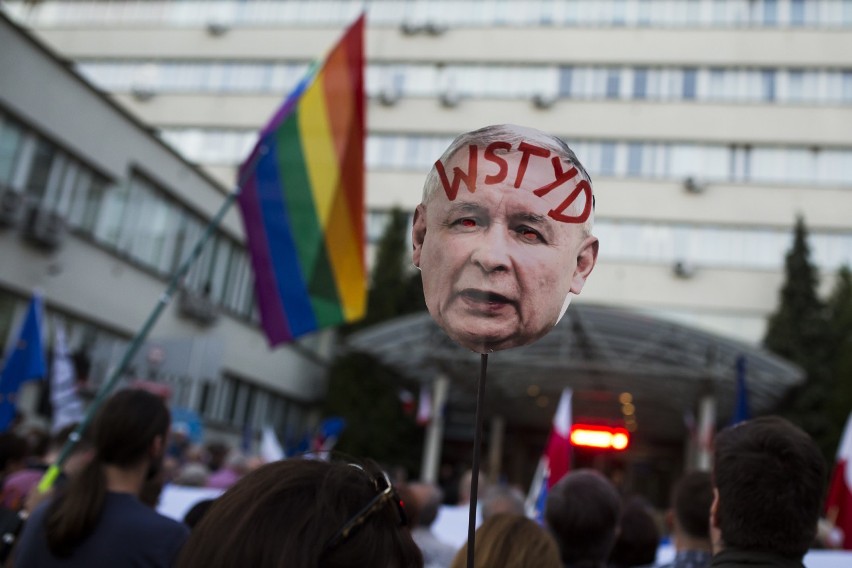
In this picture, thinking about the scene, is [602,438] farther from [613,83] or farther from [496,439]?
[613,83]

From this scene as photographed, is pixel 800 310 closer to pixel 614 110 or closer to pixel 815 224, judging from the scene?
pixel 815 224

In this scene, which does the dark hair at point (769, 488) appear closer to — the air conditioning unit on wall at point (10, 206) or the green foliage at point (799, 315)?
the air conditioning unit on wall at point (10, 206)

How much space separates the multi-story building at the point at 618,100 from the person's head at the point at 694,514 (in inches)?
863

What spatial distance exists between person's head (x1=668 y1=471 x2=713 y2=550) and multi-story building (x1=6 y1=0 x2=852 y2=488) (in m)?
21.9

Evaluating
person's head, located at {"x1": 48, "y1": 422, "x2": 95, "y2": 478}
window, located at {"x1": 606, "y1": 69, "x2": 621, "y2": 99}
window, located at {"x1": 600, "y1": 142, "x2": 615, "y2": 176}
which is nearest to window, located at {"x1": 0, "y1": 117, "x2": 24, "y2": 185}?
person's head, located at {"x1": 48, "y1": 422, "x2": 95, "y2": 478}

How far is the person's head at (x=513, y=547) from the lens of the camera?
8.16 ft

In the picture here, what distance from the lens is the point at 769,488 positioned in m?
2.38

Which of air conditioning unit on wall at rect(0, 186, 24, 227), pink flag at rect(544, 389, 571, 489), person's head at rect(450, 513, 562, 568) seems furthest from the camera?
air conditioning unit on wall at rect(0, 186, 24, 227)

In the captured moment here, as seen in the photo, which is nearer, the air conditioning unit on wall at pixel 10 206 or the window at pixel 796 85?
the air conditioning unit on wall at pixel 10 206

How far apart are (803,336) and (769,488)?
2412 centimetres

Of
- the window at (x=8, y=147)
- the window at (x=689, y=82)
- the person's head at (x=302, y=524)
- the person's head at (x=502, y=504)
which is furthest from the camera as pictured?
the window at (x=689, y=82)

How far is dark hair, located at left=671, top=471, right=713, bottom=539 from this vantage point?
3.21 metres

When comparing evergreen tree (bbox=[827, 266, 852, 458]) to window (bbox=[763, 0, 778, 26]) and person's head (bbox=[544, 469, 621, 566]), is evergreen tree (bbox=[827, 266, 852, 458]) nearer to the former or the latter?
window (bbox=[763, 0, 778, 26])

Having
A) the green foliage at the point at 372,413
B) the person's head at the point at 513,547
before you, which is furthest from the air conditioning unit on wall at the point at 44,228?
the person's head at the point at 513,547
